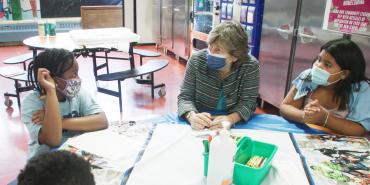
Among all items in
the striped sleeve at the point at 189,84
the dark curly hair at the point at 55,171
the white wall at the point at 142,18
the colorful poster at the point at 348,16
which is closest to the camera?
the dark curly hair at the point at 55,171

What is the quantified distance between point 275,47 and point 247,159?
2.46 metres

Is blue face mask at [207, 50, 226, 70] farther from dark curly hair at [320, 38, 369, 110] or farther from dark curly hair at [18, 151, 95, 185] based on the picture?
dark curly hair at [18, 151, 95, 185]

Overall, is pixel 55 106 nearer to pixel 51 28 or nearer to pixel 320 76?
pixel 320 76

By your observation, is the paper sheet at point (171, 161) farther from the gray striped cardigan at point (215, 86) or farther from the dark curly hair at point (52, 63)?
the dark curly hair at point (52, 63)

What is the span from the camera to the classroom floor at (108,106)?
2549mm

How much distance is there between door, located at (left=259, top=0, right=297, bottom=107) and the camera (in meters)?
3.21

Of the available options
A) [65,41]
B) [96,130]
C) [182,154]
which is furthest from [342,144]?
[65,41]

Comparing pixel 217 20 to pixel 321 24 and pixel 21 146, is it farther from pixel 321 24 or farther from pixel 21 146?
pixel 21 146

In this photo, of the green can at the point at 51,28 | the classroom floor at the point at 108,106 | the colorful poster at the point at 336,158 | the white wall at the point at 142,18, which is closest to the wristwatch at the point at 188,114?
the colorful poster at the point at 336,158

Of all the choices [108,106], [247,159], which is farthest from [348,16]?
[108,106]

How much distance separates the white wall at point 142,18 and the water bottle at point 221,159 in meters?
6.32

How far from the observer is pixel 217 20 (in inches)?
177

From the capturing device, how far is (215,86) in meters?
1.83

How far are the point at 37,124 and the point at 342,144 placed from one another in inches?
53.4
